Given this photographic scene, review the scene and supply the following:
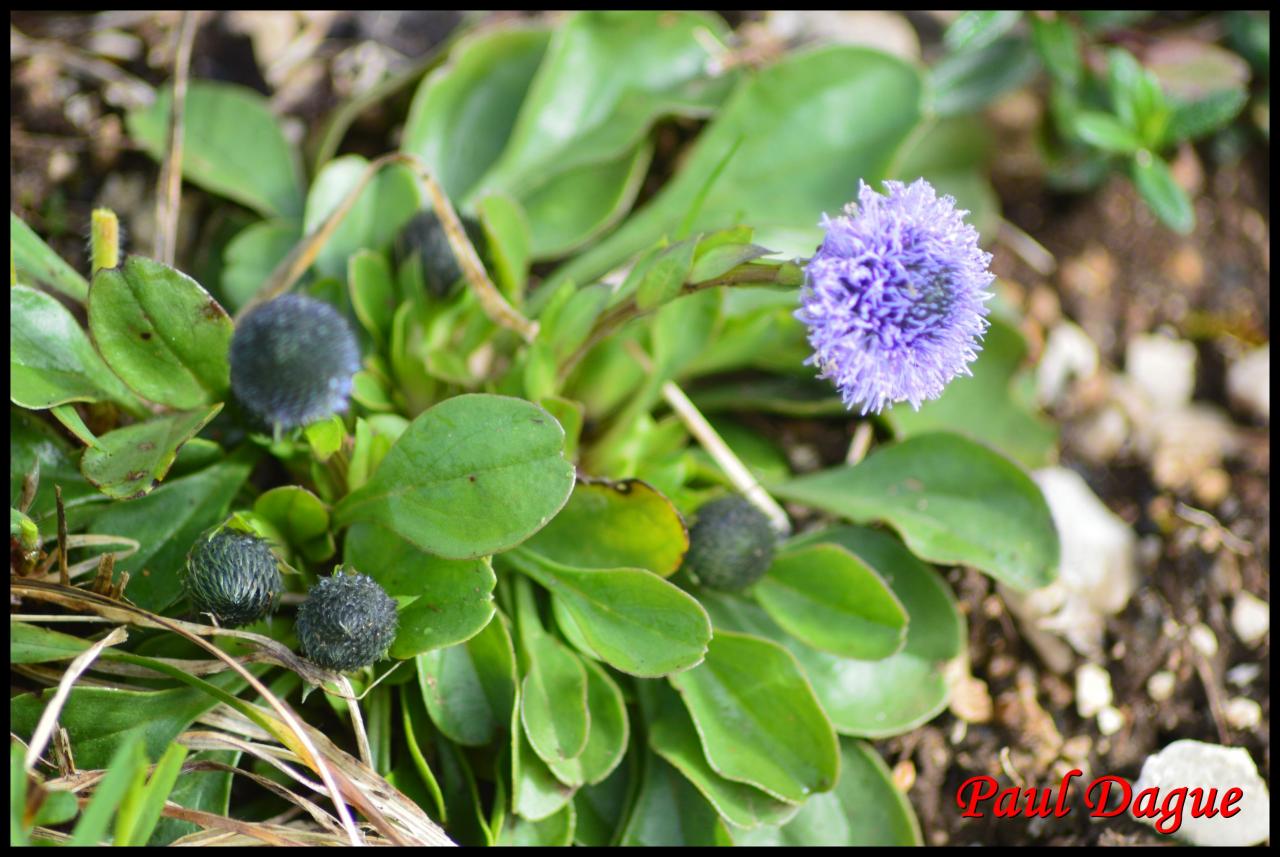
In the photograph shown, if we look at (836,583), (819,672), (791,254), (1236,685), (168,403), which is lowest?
(1236,685)

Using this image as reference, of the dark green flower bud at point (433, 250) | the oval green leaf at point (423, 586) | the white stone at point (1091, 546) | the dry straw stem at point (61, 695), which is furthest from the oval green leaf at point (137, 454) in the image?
the white stone at point (1091, 546)

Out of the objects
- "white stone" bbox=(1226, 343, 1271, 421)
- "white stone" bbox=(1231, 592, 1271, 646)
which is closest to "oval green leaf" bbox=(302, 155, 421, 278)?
"white stone" bbox=(1231, 592, 1271, 646)

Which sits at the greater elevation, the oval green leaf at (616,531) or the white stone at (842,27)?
the white stone at (842,27)

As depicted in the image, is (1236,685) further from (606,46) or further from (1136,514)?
(606,46)

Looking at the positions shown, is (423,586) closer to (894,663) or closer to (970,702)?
(894,663)

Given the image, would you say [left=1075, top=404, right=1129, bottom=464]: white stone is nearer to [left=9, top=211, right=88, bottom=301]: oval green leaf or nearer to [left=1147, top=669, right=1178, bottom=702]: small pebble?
[left=1147, top=669, right=1178, bottom=702]: small pebble

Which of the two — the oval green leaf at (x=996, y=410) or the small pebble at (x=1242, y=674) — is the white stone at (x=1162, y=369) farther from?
the small pebble at (x=1242, y=674)

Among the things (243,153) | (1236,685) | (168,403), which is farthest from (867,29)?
(168,403)
